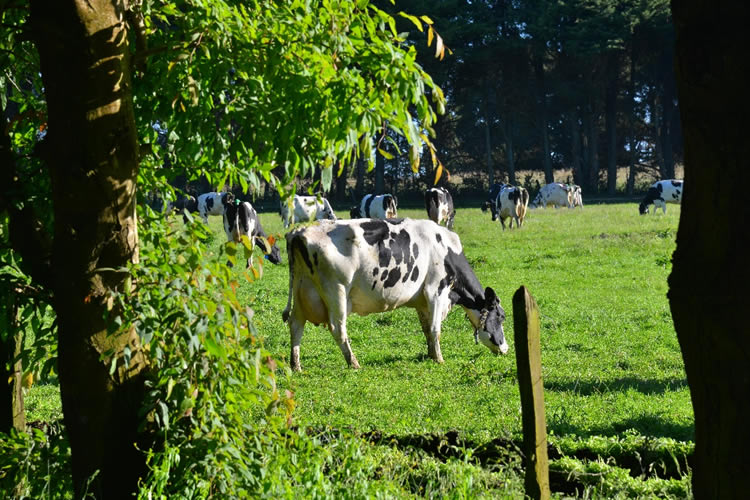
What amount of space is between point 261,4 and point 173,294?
1.73 metres

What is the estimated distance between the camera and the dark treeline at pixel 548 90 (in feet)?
174

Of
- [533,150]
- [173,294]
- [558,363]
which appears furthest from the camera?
[533,150]

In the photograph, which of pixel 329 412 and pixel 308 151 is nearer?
pixel 308 151

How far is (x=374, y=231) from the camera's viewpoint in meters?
11.2

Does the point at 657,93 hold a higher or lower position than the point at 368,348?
higher

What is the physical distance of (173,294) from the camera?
4195 mm

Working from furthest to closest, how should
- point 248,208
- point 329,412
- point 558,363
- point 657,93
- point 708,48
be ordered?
point 657,93 → point 248,208 → point 558,363 → point 329,412 → point 708,48

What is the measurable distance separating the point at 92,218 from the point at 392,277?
6903 millimetres

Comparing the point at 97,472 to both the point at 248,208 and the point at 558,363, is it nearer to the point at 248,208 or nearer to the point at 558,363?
the point at 558,363

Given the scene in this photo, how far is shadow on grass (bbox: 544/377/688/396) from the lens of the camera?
9.09 meters

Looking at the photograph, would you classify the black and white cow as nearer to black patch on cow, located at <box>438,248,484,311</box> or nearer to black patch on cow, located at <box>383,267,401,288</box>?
black patch on cow, located at <box>438,248,484,311</box>

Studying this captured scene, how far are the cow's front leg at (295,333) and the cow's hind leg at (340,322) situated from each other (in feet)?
1.22

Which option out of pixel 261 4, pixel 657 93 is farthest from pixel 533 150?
pixel 261 4

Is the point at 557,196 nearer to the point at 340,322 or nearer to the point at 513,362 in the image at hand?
the point at 513,362
